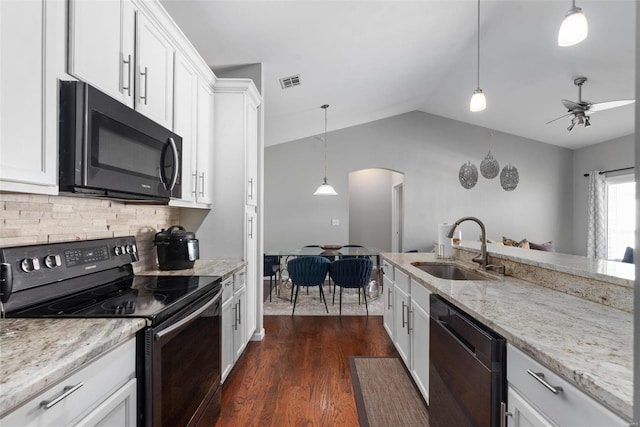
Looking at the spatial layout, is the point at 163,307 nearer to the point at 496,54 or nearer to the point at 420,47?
the point at 420,47

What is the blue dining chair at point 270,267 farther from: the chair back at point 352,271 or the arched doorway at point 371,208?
the arched doorway at point 371,208

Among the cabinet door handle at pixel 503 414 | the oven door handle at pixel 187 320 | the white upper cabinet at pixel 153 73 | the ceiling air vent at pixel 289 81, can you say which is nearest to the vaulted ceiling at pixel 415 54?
the ceiling air vent at pixel 289 81

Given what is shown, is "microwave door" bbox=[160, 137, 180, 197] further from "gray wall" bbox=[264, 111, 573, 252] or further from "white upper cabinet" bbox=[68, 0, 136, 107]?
"gray wall" bbox=[264, 111, 573, 252]

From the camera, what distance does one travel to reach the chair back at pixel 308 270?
3.77m

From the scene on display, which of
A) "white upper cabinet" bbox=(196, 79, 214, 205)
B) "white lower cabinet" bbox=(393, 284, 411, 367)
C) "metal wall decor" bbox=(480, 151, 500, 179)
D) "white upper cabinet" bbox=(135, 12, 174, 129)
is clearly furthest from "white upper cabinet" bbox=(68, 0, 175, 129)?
"metal wall decor" bbox=(480, 151, 500, 179)

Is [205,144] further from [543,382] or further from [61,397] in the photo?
[543,382]

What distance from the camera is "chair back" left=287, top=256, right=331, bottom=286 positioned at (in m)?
3.77

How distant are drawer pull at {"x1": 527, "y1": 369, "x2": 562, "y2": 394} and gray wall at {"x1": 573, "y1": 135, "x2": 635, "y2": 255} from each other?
251 inches

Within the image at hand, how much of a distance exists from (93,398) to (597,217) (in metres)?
7.34

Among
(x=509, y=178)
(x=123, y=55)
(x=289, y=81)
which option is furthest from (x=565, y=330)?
(x=509, y=178)

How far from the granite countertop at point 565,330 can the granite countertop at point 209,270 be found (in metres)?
1.32

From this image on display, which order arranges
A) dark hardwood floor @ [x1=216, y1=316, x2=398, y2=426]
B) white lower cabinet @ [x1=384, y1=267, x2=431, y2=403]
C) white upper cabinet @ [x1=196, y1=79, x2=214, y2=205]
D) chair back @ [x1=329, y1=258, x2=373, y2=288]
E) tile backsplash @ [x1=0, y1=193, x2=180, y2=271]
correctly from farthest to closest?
1. chair back @ [x1=329, y1=258, x2=373, y2=288]
2. white upper cabinet @ [x1=196, y1=79, x2=214, y2=205]
3. dark hardwood floor @ [x1=216, y1=316, x2=398, y2=426]
4. white lower cabinet @ [x1=384, y1=267, x2=431, y2=403]
5. tile backsplash @ [x1=0, y1=193, x2=180, y2=271]

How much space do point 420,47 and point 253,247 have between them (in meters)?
2.89

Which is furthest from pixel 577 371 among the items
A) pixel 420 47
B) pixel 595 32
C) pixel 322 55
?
pixel 595 32
